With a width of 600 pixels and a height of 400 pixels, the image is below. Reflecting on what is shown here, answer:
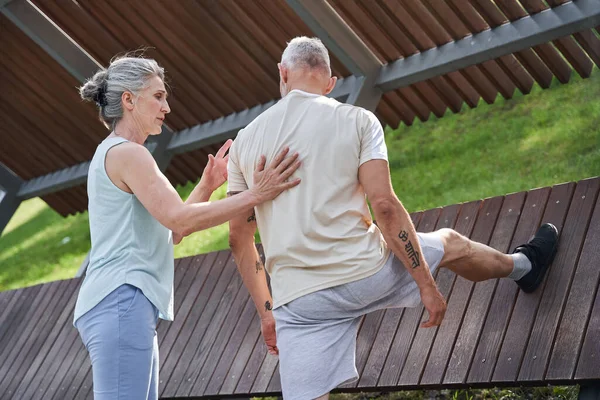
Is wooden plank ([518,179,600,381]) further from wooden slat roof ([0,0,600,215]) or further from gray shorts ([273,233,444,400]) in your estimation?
wooden slat roof ([0,0,600,215])

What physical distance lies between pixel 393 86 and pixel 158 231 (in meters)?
3.44

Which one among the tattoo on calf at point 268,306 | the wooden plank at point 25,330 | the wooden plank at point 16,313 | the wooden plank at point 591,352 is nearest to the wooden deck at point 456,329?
the wooden plank at point 591,352

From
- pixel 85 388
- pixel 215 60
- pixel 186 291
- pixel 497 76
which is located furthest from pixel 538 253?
pixel 215 60

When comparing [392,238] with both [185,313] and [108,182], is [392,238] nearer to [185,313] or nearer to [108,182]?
[108,182]

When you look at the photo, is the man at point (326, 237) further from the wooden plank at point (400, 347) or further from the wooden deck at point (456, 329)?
the wooden plank at point (400, 347)

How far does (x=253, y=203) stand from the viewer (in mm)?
3611

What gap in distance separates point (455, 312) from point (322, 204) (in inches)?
62.6

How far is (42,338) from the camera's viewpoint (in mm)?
7203

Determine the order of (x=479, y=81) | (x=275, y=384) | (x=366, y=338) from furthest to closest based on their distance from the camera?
(x=479, y=81)
(x=275, y=384)
(x=366, y=338)

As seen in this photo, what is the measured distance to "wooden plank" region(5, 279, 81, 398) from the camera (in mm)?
7008

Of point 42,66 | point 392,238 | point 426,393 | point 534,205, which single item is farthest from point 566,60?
point 42,66

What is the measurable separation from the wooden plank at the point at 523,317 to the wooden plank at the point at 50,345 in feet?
11.7

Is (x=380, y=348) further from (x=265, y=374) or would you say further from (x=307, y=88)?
(x=307, y=88)

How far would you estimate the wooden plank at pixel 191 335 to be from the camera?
6.03 m
